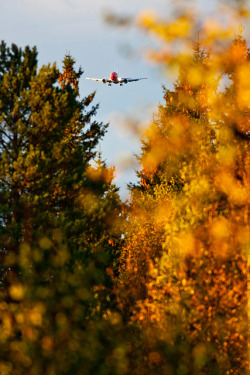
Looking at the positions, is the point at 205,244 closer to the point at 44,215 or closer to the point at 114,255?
the point at 44,215

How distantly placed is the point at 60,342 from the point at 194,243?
5155 millimetres

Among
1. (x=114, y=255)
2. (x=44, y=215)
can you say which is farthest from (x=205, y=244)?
(x=114, y=255)

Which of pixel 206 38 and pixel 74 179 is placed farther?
pixel 74 179

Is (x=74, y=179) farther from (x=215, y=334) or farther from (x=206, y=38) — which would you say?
(x=206, y=38)

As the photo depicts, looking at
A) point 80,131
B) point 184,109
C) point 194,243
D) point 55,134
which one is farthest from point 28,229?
point 184,109

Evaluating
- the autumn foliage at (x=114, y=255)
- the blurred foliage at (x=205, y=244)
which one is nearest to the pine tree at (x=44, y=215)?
the autumn foliage at (x=114, y=255)

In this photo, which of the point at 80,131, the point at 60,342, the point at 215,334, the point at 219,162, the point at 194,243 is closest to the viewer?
the point at 60,342

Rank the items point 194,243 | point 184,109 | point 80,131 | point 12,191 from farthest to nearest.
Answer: point 184,109, point 80,131, point 12,191, point 194,243

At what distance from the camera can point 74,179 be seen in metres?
16.1

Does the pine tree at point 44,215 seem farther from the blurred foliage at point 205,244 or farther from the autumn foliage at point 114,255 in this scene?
the blurred foliage at point 205,244

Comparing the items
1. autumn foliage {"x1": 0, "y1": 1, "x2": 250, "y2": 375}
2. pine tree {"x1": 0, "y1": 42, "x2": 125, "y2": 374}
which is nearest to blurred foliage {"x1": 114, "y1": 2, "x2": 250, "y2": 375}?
autumn foliage {"x1": 0, "y1": 1, "x2": 250, "y2": 375}

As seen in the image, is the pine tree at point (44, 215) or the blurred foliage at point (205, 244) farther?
the pine tree at point (44, 215)

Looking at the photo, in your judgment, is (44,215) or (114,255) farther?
(114,255)

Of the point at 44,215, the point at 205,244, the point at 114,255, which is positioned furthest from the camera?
the point at 114,255
